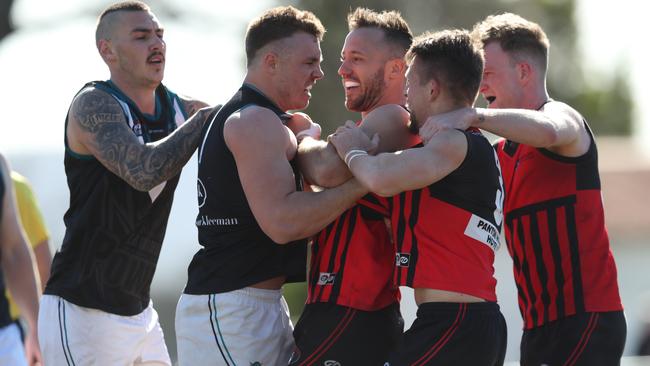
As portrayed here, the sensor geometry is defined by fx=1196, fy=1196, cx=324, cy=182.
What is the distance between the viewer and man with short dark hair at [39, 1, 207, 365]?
23.0 ft

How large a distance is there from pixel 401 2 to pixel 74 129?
3072 cm

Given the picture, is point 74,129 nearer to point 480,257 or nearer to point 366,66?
point 366,66

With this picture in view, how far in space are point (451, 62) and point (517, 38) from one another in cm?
115

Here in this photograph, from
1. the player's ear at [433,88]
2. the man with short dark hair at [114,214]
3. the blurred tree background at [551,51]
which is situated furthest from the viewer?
the blurred tree background at [551,51]

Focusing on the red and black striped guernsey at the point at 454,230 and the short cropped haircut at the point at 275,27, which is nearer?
the red and black striped guernsey at the point at 454,230

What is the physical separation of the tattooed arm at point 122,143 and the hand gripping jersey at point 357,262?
3.60 feet

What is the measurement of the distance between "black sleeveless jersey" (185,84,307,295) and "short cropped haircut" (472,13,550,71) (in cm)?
145

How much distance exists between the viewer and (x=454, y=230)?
5.80 metres

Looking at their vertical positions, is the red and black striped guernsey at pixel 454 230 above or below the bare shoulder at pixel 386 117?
below

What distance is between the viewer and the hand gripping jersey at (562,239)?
21.6ft

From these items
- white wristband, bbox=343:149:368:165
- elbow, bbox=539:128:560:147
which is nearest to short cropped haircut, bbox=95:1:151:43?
white wristband, bbox=343:149:368:165

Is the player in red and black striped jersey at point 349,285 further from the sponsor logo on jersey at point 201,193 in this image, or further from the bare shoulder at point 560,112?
the bare shoulder at point 560,112

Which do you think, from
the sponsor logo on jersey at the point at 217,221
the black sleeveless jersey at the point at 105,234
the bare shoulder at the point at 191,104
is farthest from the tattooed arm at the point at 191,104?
the sponsor logo on jersey at the point at 217,221

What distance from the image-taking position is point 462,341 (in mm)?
5691
